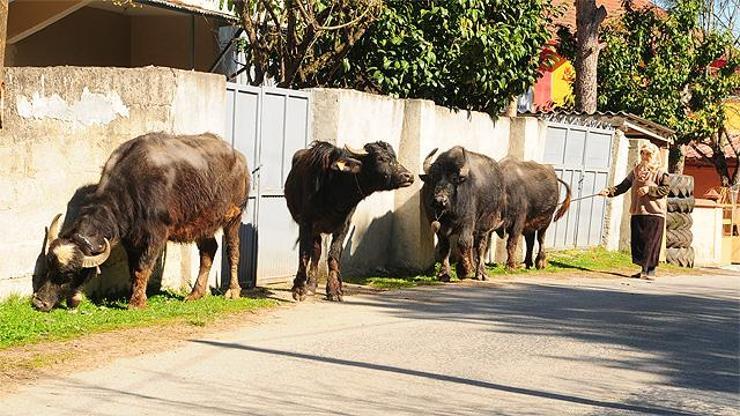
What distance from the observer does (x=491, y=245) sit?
20.1 meters

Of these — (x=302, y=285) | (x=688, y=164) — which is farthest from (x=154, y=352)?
(x=688, y=164)

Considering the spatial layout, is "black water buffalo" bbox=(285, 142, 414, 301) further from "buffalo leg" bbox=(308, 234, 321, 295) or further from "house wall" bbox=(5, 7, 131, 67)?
"house wall" bbox=(5, 7, 131, 67)

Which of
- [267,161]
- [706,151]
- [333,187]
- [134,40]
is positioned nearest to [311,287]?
[333,187]

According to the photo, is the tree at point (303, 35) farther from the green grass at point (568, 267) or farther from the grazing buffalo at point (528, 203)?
the green grass at point (568, 267)

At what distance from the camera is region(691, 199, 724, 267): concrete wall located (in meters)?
25.6

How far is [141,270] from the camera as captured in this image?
12055mm

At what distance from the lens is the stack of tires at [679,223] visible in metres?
23.8

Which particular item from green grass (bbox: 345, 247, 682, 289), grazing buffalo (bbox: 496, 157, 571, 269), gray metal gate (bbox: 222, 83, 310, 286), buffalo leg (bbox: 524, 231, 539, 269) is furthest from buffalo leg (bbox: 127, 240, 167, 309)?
buffalo leg (bbox: 524, 231, 539, 269)

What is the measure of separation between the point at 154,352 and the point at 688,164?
34.7 m

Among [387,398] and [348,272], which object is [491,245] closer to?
[348,272]

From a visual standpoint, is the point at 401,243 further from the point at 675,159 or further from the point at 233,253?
the point at 675,159

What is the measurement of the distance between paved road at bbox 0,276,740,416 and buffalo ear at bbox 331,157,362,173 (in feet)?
4.94

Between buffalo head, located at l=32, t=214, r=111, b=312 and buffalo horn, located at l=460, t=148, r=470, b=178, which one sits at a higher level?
buffalo horn, located at l=460, t=148, r=470, b=178

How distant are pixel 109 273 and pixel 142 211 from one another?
39.6 inches
